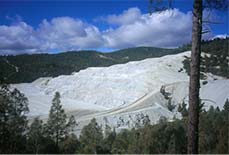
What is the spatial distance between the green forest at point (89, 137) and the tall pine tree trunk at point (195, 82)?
424 inches

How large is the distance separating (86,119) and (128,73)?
200 feet

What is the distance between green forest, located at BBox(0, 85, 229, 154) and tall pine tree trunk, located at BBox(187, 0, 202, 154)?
10779mm

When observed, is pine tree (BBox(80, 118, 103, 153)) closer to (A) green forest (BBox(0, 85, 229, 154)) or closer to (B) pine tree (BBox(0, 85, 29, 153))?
(A) green forest (BBox(0, 85, 229, 154))

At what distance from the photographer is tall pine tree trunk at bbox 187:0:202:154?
6949 millimetres

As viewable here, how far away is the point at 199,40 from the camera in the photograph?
7168 millimetres

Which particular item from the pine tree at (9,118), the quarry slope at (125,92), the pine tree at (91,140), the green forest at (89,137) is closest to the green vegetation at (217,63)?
the quarry slope at (125,92)

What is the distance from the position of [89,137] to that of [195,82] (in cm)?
3573

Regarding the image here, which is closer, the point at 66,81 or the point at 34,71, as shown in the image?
the point at 66,81

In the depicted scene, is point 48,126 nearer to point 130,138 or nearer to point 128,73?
point 130,138

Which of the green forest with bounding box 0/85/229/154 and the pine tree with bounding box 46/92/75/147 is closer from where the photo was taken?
the green forest with bounding box 0/85/229/154

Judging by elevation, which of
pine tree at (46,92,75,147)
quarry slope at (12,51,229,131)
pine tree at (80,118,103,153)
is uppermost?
quarry slope at (12,51,229,131)

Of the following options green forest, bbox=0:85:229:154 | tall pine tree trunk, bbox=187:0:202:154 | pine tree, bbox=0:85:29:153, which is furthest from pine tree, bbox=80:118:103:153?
tall pine tree trunk, bbox=187:0:202:154

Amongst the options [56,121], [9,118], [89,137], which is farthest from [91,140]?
[9,118]

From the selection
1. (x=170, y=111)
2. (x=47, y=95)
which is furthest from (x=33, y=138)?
(x=47, y=95)
